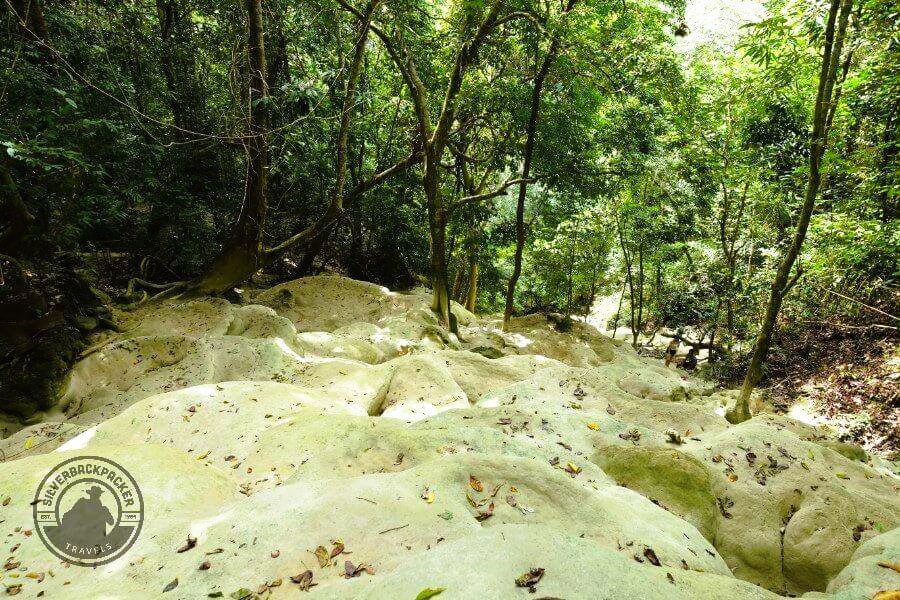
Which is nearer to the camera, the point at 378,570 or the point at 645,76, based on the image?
the point at 378,570

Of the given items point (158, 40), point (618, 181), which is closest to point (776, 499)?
point (618, 181)

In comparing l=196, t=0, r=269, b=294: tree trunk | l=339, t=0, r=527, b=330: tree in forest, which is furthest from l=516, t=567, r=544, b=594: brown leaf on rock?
l=339, t=0, r=527, b=330: tree in forest

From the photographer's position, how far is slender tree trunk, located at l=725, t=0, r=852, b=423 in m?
4.77

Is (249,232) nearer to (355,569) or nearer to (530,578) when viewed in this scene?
(355,569)

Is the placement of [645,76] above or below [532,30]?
below

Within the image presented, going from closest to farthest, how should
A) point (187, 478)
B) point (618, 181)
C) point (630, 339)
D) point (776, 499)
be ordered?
point (187, 478), point (776, 499), point (618, 181), point (630, 339)

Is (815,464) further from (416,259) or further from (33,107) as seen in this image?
(416,259)

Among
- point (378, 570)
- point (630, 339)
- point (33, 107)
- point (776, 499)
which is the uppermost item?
point (33, 107)

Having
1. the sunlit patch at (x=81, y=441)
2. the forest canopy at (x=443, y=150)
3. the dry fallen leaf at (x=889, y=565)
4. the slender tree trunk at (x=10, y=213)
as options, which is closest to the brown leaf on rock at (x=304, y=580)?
the sunlit patch at (x=81, y=441)

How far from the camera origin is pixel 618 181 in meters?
9.83

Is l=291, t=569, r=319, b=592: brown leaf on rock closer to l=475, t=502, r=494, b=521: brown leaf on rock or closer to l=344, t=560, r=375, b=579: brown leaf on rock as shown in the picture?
l=344, t=560, r=375, b=579: brown leaf on rock

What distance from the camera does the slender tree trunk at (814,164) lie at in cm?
477

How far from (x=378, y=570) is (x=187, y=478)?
152cm

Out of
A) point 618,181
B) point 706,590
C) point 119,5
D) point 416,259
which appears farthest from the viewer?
point 416,259
